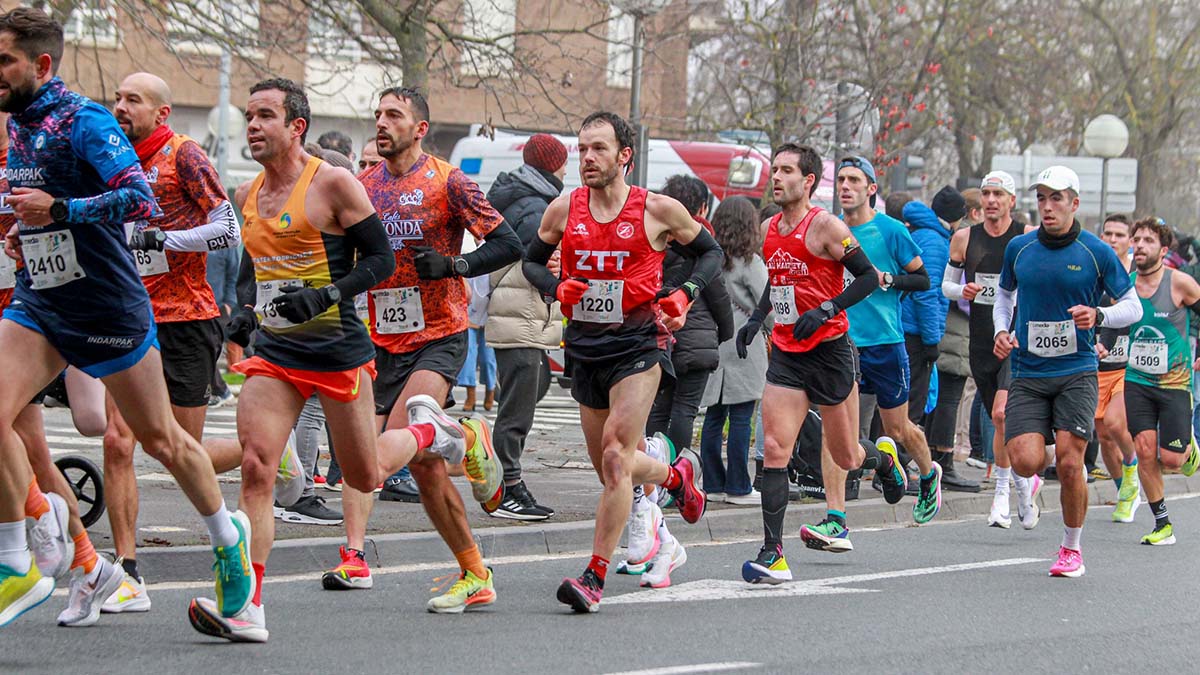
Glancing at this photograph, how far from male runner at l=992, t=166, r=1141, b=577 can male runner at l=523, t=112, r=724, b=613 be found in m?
2.46

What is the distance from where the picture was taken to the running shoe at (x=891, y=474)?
1067 centimetres

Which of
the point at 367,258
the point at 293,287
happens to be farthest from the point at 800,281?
the point at 293,287

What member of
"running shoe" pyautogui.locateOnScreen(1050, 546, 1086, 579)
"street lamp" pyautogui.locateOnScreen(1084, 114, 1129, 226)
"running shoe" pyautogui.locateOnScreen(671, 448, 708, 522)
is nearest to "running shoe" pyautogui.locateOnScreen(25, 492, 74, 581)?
"running shoe" pyautogui.locateOnScreen(671, 448, 708, 522)

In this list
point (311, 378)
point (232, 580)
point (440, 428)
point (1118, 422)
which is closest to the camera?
point (232, 580)

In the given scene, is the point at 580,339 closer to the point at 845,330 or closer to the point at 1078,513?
the point at 845,330

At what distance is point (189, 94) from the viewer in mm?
34719

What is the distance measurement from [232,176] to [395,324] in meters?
26.1

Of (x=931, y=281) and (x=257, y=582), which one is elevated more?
(x=931, y=281)

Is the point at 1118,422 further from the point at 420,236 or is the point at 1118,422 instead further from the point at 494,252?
the point at 420,236

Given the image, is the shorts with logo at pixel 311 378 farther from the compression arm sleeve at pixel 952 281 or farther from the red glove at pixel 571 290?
the compression arm sleeve at pixel 952 281

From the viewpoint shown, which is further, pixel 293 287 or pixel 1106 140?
pixel 1106 140

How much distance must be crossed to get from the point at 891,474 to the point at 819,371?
188 cm

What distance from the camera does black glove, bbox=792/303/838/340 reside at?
880 centimetres

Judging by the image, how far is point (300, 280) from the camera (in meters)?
6.73
